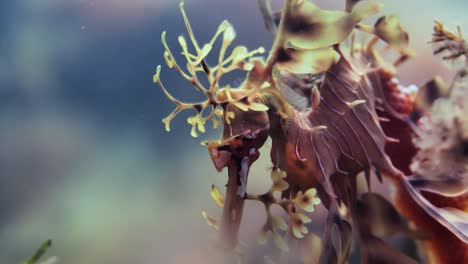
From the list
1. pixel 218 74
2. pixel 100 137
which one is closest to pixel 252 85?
pixel 218 74

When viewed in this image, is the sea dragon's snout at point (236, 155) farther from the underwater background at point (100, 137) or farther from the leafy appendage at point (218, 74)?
the underwater background at point (100, 137)

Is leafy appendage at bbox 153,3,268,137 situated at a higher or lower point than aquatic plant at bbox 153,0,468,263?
higher

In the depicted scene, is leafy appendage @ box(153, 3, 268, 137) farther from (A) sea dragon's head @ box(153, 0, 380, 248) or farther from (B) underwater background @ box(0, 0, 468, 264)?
(B) underwater background @ box(0, 0, 468, 264)

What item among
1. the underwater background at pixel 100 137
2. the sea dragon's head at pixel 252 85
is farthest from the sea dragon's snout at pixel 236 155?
the underwater background at pixel 100 137

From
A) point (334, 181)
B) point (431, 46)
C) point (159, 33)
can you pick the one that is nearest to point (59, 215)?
point (159, 33)

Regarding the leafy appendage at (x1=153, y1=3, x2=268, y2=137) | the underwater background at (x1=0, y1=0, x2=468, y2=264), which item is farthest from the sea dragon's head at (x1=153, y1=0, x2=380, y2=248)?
the underwater background at (x1=0, y1=0, x2=468, y2=264)

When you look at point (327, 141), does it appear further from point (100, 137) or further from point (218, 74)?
point (100, 137)
